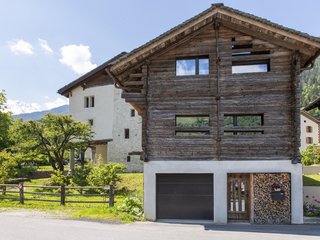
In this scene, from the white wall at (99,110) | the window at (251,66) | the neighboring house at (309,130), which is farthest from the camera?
the neighboring house at (309,130)

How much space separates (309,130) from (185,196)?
5757 cm

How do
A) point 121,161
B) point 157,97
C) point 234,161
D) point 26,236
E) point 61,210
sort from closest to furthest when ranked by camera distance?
point 26,236 < point 234,161 < point 157,97 < point 61,210 < point 121,161

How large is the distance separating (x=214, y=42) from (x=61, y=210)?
12.2 metres

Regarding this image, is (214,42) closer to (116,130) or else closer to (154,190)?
(154,190)

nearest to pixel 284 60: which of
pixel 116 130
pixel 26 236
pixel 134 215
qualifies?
pixel 134 215

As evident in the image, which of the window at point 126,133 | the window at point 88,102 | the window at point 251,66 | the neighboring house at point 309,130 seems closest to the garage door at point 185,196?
the window at point 251,66

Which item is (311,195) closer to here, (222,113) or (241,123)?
(241,123)

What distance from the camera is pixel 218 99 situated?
1513 cm

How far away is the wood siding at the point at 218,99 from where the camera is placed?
1477 centimetres

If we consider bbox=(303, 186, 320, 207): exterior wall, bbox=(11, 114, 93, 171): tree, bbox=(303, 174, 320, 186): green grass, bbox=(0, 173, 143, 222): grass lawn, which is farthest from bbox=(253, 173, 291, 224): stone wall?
bbox=(11, 114, 93, 171): tree

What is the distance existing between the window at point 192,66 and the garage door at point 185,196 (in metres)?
5.13

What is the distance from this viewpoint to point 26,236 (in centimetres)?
1120

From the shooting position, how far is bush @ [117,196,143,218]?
1546 cm

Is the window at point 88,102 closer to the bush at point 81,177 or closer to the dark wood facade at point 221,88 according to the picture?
the bush at point 81,177
